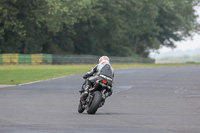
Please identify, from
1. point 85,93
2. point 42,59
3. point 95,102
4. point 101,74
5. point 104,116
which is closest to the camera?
point 104,116

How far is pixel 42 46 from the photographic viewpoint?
3184 inches

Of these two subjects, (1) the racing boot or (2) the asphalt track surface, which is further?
(1) the racing boot

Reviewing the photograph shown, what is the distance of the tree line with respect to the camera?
69788 millimetres

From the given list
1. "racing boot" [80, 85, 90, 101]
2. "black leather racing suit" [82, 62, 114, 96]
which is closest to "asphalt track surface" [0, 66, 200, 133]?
"racing boot" [80, 85, 90, 101]

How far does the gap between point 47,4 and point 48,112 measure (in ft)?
179

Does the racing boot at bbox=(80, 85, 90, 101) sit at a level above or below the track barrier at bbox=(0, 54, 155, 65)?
above

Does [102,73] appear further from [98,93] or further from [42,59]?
[42,59]

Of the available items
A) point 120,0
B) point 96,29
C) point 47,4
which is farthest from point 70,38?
point 47,4

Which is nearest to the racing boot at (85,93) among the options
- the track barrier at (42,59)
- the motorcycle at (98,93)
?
the motorcycle at (98,93)

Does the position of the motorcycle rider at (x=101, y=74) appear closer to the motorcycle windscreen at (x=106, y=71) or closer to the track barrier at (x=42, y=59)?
the motorcycle windscreen at (x=106, y=71)

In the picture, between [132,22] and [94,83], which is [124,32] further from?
[94,83]

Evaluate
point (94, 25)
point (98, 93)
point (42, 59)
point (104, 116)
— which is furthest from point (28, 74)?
point (94, 25)

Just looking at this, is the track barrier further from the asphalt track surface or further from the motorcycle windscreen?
the motorcycle windscreen

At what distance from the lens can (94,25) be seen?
8881cm
